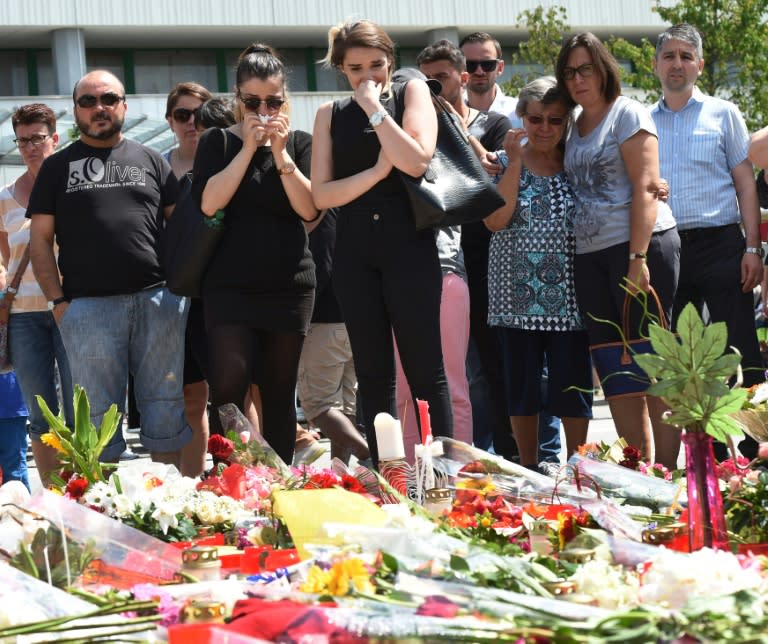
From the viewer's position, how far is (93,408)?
5.36 m

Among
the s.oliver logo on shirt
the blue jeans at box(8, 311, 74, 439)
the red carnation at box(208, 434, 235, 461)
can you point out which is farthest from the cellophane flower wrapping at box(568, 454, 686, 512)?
the blue jeans at box(8, 311, 74, 439)

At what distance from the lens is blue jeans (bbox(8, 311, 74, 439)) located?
19.6ft

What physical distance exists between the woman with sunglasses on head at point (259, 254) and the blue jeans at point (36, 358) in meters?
1.08

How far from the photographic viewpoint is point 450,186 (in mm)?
4941

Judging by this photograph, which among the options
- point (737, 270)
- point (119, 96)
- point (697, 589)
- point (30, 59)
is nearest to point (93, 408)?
point (119, 96)

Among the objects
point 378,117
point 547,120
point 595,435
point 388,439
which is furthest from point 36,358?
point 595,435

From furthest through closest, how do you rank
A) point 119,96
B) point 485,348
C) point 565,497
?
1. point 485,348
2. point 119,96
3. point 565,497

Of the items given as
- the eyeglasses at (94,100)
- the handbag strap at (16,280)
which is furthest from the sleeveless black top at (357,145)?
the handbag strap at (16,280)

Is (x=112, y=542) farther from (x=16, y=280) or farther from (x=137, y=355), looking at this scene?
(x=16, y=280)

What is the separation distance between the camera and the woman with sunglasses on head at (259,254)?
16.9 feet

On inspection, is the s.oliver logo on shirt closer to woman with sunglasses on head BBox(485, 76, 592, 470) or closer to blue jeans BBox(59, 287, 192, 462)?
blue jeans BBox(59, 287, 192, 462)

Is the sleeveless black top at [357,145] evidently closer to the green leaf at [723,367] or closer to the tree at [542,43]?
the green leaf at [723,367]

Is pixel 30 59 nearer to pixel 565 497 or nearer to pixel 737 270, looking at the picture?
pixel 737 270

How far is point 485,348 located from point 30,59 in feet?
77.3
